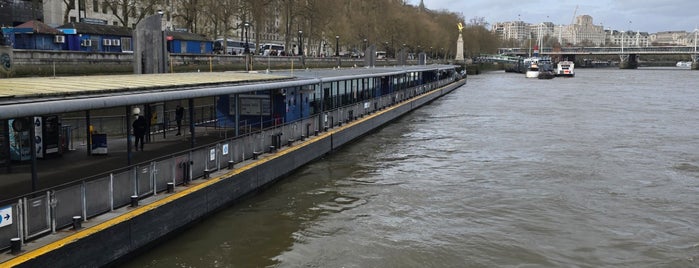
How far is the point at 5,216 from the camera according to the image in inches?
369

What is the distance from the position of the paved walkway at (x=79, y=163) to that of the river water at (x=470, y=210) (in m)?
2.59

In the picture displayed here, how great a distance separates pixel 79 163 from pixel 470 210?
10422mm

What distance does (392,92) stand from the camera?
44.9 m

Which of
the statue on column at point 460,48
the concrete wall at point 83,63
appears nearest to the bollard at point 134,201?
the concrete wall at point 83,63

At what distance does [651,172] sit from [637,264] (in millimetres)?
10959

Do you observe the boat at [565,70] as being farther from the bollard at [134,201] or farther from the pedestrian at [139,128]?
the bollard at [134,201]

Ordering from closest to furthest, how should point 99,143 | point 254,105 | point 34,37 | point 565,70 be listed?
point 99,143, point 254,105, point 34,37, point 565,70

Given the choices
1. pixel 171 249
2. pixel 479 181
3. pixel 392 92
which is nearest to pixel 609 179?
pixel 479 181

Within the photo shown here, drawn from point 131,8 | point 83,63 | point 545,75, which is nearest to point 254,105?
point 83,63

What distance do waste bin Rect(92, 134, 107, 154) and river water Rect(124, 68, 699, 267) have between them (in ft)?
12.3

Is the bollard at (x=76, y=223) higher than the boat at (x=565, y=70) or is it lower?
lower

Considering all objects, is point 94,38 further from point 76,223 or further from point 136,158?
point 76,223

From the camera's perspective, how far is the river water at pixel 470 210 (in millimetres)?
13641

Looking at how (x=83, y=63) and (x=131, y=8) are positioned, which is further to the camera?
(x=131, y=8)
